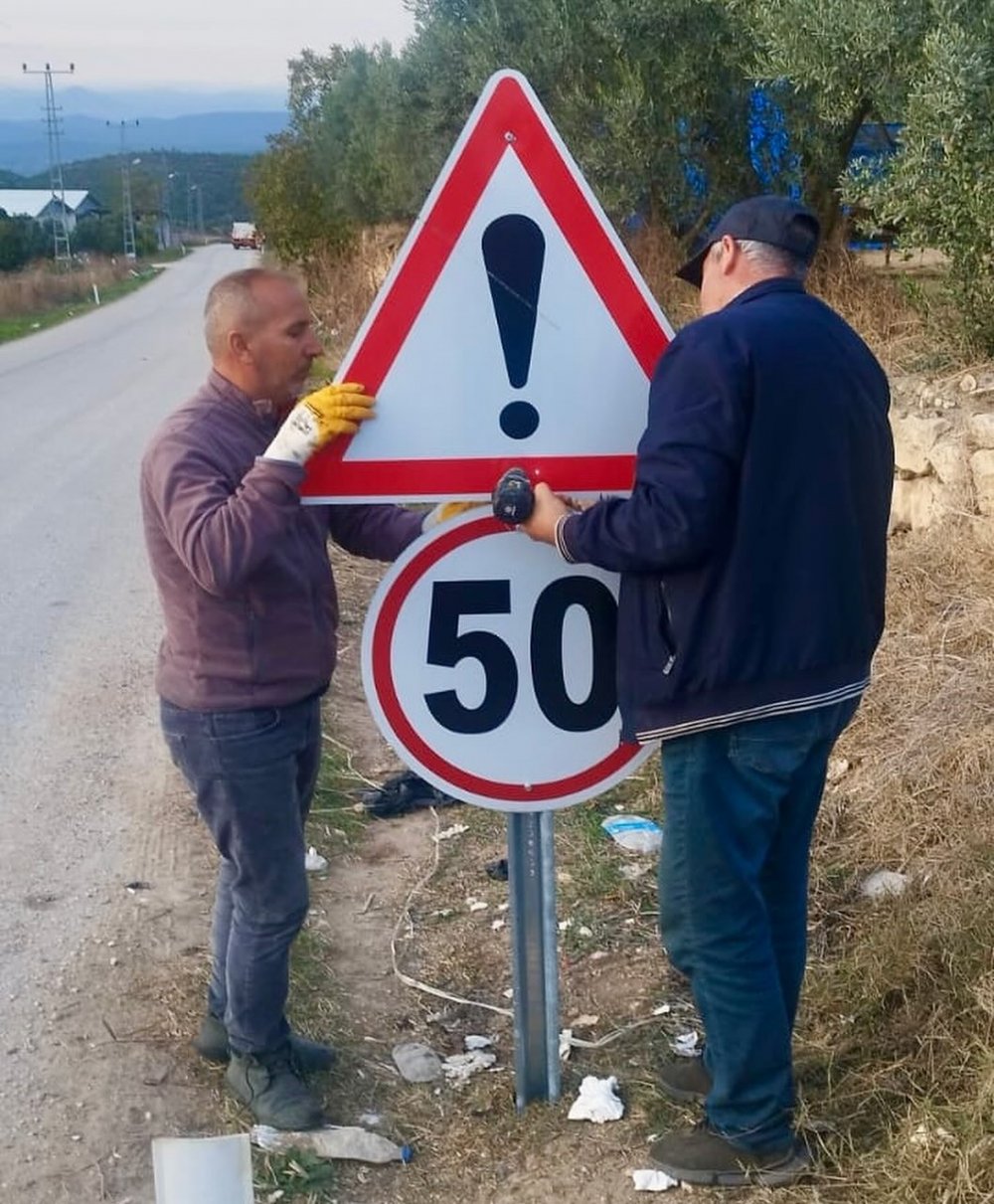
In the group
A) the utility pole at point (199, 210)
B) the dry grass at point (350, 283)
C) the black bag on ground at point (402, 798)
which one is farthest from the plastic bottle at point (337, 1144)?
the utility pole at point (199, 210)

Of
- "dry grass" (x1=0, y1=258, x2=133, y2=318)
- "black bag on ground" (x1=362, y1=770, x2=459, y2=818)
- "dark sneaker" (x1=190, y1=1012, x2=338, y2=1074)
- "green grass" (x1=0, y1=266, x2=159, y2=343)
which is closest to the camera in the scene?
"dark sneaker" (x1=190, y1=1012, x2=338, y2=1074)

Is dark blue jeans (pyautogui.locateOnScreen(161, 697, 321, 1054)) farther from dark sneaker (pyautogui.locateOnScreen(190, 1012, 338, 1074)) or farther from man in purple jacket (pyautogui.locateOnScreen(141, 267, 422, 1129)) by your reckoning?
dark sneaker (pyautogui.locateOnScreen(190, 1012, 338, 1074))

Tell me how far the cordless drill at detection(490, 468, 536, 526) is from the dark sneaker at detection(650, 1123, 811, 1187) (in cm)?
125

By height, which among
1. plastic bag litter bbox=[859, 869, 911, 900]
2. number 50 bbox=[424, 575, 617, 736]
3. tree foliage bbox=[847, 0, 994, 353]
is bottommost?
plastic bag litter bbox=[859, 869, 911, 900]

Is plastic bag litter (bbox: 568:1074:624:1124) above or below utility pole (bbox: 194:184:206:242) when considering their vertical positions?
below

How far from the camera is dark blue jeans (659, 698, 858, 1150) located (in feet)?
8.28

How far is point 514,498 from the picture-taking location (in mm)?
2453

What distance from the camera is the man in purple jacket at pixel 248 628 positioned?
8.63 ft

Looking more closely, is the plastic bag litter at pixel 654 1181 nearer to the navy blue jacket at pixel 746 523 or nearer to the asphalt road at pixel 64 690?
the navy blue jacket at pixel 746 523

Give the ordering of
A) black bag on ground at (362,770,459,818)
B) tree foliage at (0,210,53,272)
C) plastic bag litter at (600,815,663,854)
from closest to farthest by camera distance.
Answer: plastic bag litter at (600,815,663,854), black bag on ground at (362,770,459,818), tree foliage at (0,210,53,272)

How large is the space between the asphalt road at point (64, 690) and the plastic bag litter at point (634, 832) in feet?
4.86

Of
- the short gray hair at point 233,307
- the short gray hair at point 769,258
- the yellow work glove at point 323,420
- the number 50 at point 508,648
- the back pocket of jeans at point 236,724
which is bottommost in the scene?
the back pocket of jeans at point 236,724

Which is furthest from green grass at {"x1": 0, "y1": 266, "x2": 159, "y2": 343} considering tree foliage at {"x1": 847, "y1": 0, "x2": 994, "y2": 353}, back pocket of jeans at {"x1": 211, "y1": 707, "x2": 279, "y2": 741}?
back pocket of jeans at {"x1": 211, "y1": 707, "x2": 279, "y2": 741}

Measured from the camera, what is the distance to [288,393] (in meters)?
2.82
